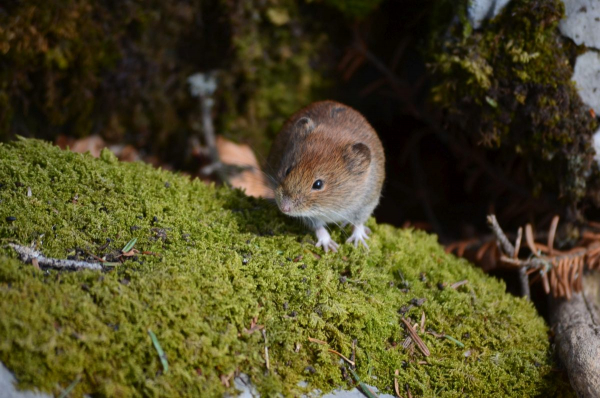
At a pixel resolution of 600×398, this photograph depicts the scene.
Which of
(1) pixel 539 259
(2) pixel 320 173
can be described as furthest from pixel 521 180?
(2) pixel 320 173

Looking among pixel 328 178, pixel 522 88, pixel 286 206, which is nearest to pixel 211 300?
pixel 286 206

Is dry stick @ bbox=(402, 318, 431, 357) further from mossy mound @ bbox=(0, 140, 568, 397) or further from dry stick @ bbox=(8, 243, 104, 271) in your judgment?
dry stick @ bbox=(8, 243, 104, 271)

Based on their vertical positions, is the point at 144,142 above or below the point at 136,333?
below

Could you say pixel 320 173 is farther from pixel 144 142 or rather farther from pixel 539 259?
pixel 144 142

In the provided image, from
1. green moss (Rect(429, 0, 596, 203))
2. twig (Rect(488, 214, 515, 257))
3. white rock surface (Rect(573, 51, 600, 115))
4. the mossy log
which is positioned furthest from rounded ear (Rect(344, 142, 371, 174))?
the mossy log

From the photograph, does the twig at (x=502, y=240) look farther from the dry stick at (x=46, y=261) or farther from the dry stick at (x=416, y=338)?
the dry stick at (x=46, y=261)

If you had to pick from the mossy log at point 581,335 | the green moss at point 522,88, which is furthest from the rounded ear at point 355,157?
the mossy log at point 581,335
